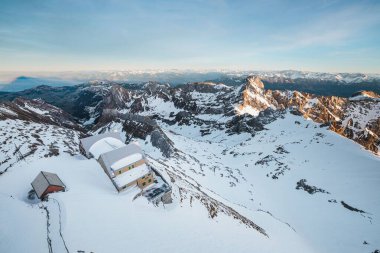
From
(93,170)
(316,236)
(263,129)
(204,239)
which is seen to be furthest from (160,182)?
(263,129)

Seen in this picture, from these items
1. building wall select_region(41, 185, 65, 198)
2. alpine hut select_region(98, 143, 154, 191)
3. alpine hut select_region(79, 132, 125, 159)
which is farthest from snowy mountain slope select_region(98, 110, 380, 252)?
building wall select_region(41, 185, 65, 198)

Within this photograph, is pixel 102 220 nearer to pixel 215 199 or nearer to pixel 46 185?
pixel 46 185

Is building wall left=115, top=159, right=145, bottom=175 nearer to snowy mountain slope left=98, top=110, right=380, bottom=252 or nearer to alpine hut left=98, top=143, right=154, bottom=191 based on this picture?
alpine hut left=98, top=143, right=154, bottom=191

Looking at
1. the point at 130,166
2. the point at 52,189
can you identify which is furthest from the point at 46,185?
the point at 130,166

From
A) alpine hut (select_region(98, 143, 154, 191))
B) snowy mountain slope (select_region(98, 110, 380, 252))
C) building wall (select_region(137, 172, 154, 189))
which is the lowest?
snowy mountain slope (select_region(98, 110, 380, 252))

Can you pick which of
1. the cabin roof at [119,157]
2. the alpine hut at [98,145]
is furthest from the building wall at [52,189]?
the alpine hut at [98,145]

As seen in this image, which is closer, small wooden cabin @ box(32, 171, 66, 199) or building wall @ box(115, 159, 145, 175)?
small wooden cabin @ box(32, 171, 66, 199)

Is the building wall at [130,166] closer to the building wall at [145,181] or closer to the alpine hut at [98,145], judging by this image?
the building wall at [145,181]

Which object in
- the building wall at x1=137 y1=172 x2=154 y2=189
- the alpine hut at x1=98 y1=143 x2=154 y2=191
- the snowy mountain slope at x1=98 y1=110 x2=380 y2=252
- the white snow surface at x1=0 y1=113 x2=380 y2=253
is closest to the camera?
the white snow surface at x1=0 y1=113 x2=380 y2=253

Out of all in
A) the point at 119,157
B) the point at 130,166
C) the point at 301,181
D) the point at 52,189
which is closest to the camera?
the point at 52,189
